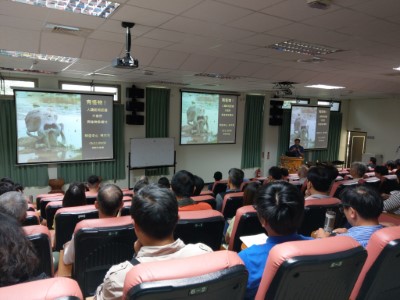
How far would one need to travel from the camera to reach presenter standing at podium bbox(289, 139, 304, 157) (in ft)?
31.4

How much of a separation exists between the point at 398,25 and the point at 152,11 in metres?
2.51

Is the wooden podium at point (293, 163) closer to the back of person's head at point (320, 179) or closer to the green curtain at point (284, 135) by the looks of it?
the green curtain at point (284, 135)

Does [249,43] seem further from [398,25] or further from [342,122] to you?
[342,122]

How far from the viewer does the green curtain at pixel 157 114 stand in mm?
7828

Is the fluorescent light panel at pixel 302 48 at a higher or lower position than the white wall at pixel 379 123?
higher

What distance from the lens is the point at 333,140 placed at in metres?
11.5

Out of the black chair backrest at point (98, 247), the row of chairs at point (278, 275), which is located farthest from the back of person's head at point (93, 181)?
the row of chairs at point (278, 275)

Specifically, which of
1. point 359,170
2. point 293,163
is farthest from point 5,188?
point 293,163

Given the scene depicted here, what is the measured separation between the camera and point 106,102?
7.15 meters

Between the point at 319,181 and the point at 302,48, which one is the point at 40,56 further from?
the point at 319,181

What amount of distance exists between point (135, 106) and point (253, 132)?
4.24 metres

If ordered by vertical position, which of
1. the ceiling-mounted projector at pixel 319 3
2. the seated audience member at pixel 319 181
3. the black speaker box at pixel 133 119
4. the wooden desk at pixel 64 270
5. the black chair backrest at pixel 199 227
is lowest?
the wooden desk at pixel 64 270

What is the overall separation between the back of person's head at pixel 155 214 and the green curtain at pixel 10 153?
606cm

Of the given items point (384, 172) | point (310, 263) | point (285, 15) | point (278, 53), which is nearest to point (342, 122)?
point (384, 172)
